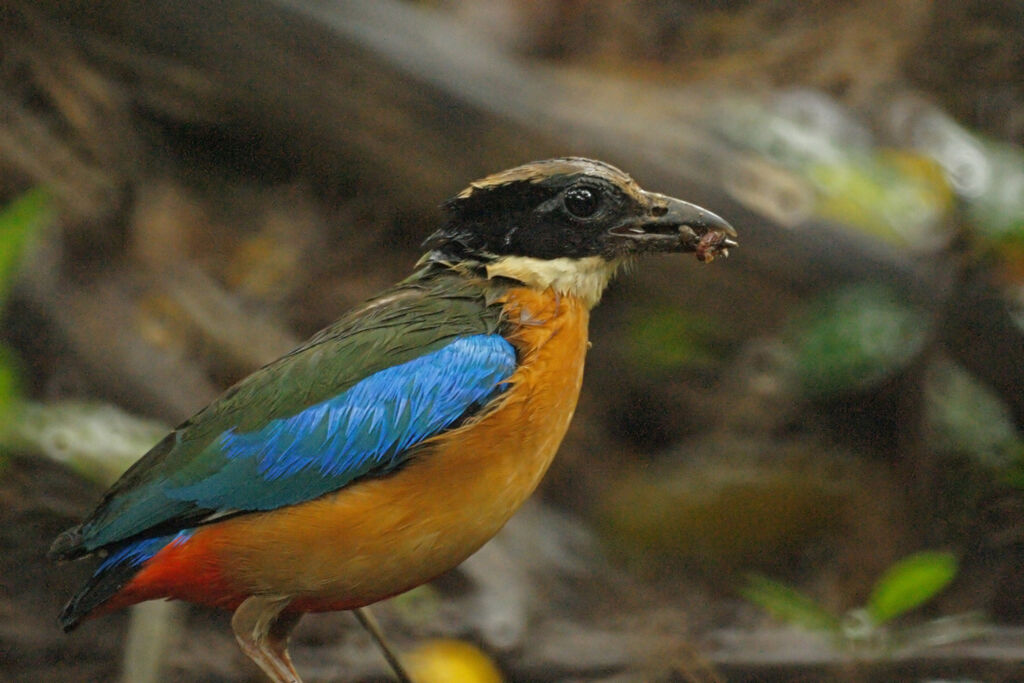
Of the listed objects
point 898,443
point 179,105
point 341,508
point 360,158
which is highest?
point 179,105

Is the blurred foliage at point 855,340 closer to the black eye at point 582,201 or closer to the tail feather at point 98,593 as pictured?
the black eye at point 582,201

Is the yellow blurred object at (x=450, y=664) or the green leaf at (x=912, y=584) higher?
the yellow blurred object at (x=450, y=664)

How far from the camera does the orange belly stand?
349 cm

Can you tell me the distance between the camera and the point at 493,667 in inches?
211

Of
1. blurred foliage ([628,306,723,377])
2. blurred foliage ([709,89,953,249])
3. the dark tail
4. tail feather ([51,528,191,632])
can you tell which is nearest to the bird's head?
tail feather ([51,528,191,632])

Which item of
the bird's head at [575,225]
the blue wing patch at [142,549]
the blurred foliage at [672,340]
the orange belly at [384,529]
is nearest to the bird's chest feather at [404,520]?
the orange belly at [384,529]

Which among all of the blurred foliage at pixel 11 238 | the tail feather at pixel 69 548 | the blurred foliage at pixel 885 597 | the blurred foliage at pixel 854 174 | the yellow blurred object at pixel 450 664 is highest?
the blurred foliage at pixel 854 174

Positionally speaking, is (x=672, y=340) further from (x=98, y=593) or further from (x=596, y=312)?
(x=98, y=593)

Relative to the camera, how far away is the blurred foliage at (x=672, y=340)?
7.68 meters

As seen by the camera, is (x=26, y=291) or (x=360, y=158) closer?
(x=26, y=291)

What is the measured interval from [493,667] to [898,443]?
3.14 m

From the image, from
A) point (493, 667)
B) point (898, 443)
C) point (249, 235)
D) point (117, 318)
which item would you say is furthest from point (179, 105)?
point (898, 443)

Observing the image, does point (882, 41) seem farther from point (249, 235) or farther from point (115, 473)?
point (115, 473)

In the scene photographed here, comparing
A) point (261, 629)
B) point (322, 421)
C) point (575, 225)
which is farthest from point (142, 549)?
point (575, 225)
